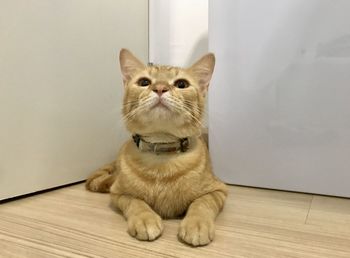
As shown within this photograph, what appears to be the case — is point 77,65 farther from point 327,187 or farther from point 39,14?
point 327,187

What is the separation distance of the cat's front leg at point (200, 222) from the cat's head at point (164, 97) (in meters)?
0.20

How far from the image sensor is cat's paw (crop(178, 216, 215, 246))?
77 cm

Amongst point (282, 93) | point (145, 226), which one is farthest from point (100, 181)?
point (282, 93)

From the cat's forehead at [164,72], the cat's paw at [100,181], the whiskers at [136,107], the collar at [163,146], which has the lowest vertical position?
the cat's paw at [100,181]

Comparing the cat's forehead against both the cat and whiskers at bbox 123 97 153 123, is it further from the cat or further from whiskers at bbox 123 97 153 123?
whiskers at bbox 123 97 153 123

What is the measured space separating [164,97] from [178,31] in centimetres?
85

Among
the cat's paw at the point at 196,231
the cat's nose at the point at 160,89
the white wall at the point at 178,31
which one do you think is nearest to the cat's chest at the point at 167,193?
the cat's paw at the point at 196,231

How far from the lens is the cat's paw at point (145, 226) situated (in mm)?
797

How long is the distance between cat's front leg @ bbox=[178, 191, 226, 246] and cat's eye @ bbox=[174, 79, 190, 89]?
32 cm

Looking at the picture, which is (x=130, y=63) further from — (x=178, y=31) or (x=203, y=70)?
(x=178, y=31)

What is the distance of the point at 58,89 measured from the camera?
1196 millimetres

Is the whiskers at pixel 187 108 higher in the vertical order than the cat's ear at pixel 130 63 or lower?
lower

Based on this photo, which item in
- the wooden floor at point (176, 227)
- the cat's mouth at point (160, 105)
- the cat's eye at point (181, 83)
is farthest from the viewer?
the cat's eye at point (181, 83)

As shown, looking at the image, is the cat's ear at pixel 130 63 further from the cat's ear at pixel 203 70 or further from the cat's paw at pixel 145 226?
the cat's paw at pixel 145 226
